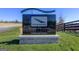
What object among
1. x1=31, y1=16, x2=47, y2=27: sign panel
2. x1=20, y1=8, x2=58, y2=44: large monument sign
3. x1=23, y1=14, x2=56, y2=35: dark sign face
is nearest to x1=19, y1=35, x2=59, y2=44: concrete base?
x1=20, y1=8, x2=58, y2=44: large monument sign

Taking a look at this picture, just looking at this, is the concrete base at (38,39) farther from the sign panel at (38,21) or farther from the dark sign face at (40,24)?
the sign panel at (38,21)

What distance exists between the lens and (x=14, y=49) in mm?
5844

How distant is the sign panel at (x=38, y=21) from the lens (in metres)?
5.93

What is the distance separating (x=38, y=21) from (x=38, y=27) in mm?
155

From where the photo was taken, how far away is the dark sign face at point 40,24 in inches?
234

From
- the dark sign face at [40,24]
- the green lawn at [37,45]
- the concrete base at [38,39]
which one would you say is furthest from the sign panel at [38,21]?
the green lawn at [37,45]

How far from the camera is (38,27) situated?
5.94 meters

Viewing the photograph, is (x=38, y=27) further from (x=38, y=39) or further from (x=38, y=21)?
(x=38, y=39)

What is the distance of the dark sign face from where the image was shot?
593 centimetres

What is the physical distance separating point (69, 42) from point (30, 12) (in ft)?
4.16

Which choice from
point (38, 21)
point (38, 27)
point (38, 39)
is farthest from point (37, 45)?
point (38, 21)

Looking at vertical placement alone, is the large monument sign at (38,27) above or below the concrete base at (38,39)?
above
